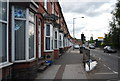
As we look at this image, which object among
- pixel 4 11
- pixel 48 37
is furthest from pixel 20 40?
pixel 48 37

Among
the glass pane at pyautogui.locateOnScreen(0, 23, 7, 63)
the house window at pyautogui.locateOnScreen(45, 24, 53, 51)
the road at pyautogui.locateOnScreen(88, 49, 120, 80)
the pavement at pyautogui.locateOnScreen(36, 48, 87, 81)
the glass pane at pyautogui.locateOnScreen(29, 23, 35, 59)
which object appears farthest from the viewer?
the house window at pyautogui.locateOnScreen(45, 24, 53, 51)

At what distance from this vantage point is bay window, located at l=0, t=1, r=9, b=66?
22.0 feet

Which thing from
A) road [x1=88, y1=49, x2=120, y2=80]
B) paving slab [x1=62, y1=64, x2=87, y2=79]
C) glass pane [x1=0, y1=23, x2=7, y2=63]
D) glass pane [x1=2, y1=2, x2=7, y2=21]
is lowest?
road [x1=88, y1=49, x2=120, y2=80]

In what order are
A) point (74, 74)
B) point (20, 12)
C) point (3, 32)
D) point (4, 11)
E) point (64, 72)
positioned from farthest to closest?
1. point (64, 72)
2. point (74, 74)
3. point (20, 12)
4. point (4, 11)
5. point (3, 32)

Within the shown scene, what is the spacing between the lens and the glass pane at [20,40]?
7904 millimetres

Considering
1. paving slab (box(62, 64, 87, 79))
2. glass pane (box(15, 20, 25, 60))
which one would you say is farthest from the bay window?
paving slab (box(62, 64, 87, 79))

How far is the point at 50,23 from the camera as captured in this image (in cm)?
1582

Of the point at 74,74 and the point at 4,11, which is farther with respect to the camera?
the point at 74,74

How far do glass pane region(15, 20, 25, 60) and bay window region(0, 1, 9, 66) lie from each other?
2.74 ft

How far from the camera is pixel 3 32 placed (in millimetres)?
6906

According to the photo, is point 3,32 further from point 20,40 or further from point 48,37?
point 48,37

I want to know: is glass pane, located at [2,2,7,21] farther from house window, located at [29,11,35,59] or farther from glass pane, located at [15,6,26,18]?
house window, located at [29,11,35,59]

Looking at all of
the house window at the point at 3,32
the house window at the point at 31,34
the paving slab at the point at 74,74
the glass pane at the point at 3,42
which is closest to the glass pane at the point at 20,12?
the house window at the point at 31,34

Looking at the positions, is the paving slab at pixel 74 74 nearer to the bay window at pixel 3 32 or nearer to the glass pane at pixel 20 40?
the glass pane at pixel 20 40
